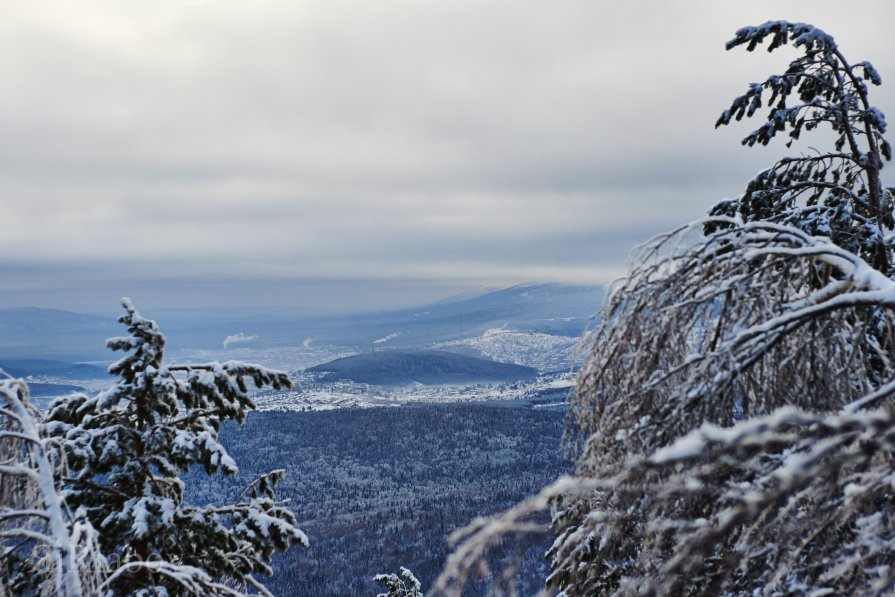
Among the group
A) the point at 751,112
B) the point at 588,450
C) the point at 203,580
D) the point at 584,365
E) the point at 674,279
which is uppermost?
the point at 751,112

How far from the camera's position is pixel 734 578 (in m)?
2.80

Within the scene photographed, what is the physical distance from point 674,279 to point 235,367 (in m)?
5.99

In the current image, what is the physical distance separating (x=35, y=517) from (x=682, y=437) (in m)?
3.81

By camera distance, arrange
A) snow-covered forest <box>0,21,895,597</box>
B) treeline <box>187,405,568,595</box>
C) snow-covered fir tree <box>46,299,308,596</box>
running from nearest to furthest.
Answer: snow-covered forest <box>0,21,895,597</box>, snow-covered fir tree <box>46,299,308,596</box>, treeline <box>187,405,568,595</box>

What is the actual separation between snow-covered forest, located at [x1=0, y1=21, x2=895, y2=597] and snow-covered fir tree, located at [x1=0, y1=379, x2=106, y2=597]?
15 millimetres

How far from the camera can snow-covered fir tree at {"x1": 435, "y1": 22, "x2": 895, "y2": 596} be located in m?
1.91

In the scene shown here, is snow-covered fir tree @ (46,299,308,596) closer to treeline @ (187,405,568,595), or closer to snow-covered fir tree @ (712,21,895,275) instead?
snow-covered fir tree @ (712,21,895,275)

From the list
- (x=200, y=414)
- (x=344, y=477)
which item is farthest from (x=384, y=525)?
(x=200, y=414)

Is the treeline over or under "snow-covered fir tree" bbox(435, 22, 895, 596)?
under

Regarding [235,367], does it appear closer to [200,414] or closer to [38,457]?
[200,414]

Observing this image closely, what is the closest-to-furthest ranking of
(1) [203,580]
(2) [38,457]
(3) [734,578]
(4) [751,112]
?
(3) [734,578]
(2) [38,457]
(1) [203,580]
(4) [751,112]

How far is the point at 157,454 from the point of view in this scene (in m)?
7.07

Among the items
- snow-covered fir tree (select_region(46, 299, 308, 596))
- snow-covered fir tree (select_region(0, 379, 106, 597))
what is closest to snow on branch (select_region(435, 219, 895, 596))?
snow-covered fir tree (select_region(0, 379, 106, 597))

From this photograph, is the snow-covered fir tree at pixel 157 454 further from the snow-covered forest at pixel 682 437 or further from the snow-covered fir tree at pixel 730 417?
the snow-covered fir tree at pixel 730 417
